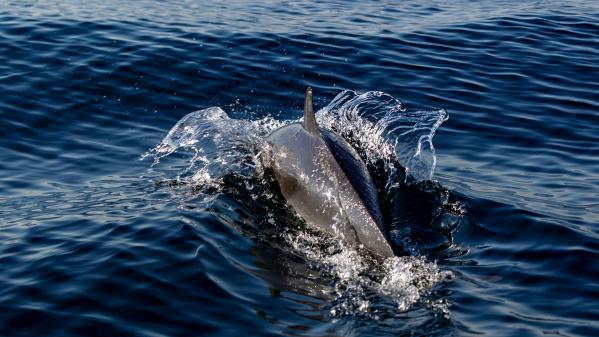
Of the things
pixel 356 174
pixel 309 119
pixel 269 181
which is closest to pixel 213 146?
pixel 269 181

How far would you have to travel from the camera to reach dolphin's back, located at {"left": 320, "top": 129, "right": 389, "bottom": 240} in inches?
328

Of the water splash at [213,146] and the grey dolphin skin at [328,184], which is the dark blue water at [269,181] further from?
the grey dolphin skin at [328,184]

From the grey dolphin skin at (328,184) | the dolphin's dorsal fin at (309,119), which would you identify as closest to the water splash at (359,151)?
the grey dolphin skin at (328,184)

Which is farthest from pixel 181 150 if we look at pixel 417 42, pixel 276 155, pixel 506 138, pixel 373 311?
pixel 417 42

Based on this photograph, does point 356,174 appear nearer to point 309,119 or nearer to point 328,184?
point 328,184

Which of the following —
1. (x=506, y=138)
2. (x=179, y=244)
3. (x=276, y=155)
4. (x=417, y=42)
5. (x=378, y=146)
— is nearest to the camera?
(x=179, y=244)

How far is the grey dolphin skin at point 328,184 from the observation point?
26.8 ft

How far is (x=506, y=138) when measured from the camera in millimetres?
12719

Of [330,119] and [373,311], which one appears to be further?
[330,119]

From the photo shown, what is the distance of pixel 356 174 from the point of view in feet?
29.4

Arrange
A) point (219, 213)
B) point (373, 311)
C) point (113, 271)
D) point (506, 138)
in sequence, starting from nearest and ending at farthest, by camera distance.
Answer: point (373, 311)
point (113, 271)
point (219, 213)
point (506, 138)

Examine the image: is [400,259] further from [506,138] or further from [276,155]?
[506,138]

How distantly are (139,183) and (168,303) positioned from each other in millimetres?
3693

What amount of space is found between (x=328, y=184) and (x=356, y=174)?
0.38m
